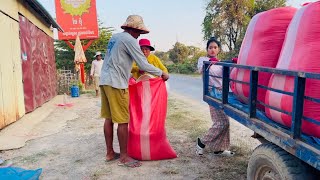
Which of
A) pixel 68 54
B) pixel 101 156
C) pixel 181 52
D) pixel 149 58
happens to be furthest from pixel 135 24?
pixel 181 52

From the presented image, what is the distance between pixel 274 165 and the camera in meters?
2.24

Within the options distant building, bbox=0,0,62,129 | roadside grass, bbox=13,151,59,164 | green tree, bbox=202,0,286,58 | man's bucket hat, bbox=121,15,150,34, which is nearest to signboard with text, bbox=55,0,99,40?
distant building, bbox=0,0,62,129

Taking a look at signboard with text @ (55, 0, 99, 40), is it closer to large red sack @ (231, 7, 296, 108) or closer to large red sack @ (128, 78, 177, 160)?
large red sack @ (128, 78, 177, 160)

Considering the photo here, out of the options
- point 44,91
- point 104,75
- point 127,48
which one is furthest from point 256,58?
point 44,91

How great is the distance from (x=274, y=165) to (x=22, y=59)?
7020mm

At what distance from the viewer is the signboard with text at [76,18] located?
15438 mm

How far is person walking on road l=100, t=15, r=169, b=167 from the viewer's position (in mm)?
3848

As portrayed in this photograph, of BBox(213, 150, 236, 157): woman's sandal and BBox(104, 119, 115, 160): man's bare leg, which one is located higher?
BBox(104, 119, 115, 160): man's bare leg

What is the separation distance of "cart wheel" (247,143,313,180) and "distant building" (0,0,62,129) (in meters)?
4.92

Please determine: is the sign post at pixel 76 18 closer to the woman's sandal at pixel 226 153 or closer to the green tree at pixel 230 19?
the woman's sandal at pixel 226 153

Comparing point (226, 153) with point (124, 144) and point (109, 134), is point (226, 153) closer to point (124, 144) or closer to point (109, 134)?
point (124, 144)

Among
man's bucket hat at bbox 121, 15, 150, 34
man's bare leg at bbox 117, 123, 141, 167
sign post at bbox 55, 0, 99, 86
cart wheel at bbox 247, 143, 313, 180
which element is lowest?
man's bare leg at bbox 117, 123, 141, 167

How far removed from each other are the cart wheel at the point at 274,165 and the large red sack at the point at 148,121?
1.64 m

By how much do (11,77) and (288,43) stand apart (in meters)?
6.03
